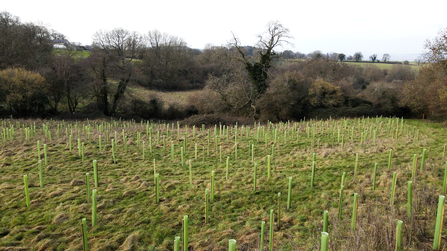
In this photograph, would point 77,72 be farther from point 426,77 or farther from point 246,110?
point 426,77

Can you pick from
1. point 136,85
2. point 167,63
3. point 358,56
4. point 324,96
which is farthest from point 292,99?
point 358,56

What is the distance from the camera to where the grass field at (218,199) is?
12.0 ft

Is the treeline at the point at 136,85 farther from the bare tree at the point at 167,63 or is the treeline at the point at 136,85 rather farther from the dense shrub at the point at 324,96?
the bare tree at the point at 167,63

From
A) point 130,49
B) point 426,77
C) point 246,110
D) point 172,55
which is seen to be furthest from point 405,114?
point 172,55

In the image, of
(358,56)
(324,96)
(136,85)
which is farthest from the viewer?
(358,56)

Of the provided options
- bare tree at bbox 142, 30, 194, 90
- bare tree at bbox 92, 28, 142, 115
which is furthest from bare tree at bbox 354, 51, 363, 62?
bare tree at bbox 92, 28, 142, 115

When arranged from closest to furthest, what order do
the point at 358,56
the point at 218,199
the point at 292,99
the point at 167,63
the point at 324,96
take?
the point at 218,199
the point at 292,99
the point at 324,96
the point at 167,63
the point at 358,56

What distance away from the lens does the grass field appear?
3.67 meters

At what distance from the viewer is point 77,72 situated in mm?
21391

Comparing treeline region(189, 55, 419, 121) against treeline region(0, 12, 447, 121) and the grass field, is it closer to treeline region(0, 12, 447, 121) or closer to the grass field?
treeline region(0, 12, 447, 121)

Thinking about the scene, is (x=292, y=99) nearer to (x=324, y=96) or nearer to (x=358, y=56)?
(x=324, y=96)

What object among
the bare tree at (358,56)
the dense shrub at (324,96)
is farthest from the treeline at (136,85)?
the bare tree at (358,56)

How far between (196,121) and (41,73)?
1319cm

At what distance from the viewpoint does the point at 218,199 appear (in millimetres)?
5160
